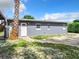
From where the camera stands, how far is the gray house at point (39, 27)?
89.9 ft

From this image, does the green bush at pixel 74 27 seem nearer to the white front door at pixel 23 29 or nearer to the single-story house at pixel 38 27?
the single-story house at pixel 38 27

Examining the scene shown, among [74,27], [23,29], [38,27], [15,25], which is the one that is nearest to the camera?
[15,25]

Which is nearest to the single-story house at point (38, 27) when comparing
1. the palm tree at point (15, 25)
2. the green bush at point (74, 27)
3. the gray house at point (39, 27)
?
the gray house at point (39, 27)

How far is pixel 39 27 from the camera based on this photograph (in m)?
29.4

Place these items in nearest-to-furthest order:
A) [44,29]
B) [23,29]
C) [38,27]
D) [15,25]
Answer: [15,25] < [23,29] < [38,27] < [44,29]

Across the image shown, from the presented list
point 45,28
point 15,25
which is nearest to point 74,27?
point 45,28

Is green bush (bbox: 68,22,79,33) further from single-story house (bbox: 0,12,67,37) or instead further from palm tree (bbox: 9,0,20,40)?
palm tree (bbox: 9,0,20,40)

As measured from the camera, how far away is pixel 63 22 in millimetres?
33250

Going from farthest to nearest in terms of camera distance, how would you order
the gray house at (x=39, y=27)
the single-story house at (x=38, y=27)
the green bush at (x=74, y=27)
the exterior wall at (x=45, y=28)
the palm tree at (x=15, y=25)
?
the green bush at (x=74, y=27) → the exterior wall at (x=45, y=28) → the gray house at (x=39, y=27) → the single-story house at (x=38, y=27) → the palm tree at (x=15, y=25)

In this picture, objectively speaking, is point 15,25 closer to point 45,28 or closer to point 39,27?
point 39,27

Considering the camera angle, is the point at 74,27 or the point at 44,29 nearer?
the point at 44,29

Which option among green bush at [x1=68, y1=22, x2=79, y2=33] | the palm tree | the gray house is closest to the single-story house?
the gray house

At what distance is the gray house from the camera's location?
2739 cm

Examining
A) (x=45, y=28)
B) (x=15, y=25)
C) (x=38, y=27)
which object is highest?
(x=15, y=25)
